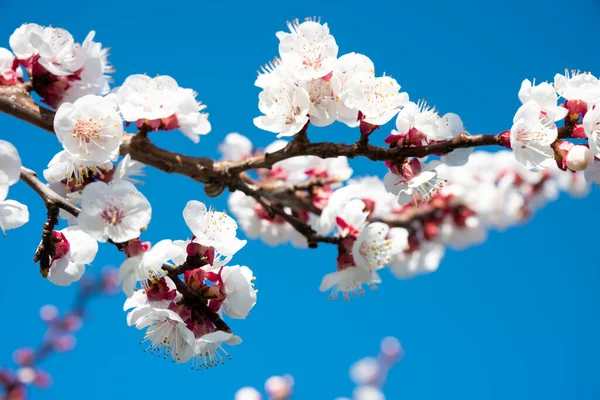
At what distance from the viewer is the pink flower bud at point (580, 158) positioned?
1.86 meters

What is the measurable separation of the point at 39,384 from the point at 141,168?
229 inches

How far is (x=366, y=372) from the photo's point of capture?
24.8 ft

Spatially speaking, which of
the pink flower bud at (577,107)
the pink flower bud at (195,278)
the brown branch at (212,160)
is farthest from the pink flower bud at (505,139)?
the pink flower bud at (195,278)

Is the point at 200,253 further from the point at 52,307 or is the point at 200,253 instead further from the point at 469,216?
the point at 52,307

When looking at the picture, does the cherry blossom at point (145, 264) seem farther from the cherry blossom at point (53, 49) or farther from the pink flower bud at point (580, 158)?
the pink flower bud at point (580, 158)

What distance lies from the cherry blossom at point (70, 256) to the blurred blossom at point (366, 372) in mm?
6094

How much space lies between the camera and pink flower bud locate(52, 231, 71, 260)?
→ 1863mm

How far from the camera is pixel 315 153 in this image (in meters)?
2.08

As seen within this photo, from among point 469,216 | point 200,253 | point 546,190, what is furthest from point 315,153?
point 546,190

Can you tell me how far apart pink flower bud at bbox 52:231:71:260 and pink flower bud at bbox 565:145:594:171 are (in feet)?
5.47

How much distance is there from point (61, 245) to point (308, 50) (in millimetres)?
1096

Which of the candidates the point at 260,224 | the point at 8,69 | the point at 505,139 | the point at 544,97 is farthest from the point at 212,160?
the point at 260,224

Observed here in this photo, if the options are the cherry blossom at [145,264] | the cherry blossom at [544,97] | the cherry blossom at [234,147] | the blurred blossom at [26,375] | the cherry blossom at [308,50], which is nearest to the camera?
the cherry blossom at [145,264]

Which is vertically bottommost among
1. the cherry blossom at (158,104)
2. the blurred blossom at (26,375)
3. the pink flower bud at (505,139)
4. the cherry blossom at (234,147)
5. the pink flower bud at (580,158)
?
the pink flower bud at (580,158)
